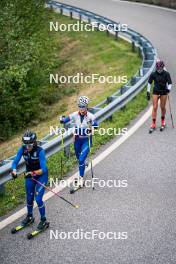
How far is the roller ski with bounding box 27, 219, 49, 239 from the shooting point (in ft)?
26.7

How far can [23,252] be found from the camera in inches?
303

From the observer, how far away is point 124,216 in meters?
8.85

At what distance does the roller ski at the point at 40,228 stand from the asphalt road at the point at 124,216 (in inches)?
3.7

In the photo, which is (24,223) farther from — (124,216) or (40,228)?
(124,216)

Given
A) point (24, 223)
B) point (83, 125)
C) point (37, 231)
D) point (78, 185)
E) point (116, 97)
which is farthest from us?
point (116, 97)

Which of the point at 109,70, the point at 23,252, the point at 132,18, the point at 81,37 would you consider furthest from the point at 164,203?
the point at 132,18

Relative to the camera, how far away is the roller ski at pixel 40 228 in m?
8.13

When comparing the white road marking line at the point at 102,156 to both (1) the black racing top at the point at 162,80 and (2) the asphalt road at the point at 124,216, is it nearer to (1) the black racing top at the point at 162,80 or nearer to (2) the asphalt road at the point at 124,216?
(2) the asphalt road at the point at 124,216

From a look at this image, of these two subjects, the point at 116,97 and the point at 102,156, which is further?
the point at 116,97

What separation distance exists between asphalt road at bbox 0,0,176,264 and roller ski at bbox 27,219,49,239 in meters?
0.09

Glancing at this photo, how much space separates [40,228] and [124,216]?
1.55 m

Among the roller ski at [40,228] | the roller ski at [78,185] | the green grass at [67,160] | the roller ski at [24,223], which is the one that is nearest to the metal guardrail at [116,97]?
the green grass at [67,160]

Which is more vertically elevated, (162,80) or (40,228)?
(162,80)

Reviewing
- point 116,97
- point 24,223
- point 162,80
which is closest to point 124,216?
point 24,223
